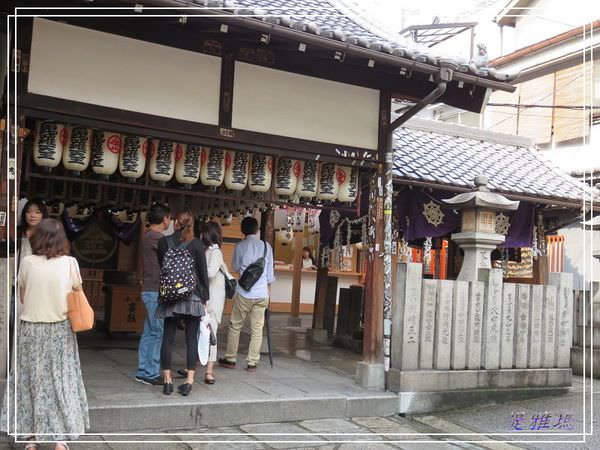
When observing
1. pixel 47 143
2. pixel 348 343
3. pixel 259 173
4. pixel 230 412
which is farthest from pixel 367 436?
pixel 348 343

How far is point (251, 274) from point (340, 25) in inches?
151

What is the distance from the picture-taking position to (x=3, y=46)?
25.0 feet

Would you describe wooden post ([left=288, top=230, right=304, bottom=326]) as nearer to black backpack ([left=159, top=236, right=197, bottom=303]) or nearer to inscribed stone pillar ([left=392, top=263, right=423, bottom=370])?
inscribed stone pillar ([left=392, top=263, right=423, bottom=370])

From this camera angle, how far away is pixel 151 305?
751cm

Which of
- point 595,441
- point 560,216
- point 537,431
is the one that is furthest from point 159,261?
point 560,216

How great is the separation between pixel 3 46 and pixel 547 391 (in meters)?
9.44

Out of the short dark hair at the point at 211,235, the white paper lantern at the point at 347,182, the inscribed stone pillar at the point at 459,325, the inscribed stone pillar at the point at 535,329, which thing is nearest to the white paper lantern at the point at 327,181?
the white paper lantern at the point at 347,182

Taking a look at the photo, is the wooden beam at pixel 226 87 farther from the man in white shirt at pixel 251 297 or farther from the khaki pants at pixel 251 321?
the khaki pants at pixel 251 321

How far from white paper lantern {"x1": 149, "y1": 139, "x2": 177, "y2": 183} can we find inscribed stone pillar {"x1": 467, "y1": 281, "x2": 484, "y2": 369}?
4808 millimetres

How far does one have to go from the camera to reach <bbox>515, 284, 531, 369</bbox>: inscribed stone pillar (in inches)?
373

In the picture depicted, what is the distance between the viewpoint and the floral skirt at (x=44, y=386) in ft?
16.6

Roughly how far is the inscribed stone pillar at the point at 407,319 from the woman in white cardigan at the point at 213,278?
99.9 inches

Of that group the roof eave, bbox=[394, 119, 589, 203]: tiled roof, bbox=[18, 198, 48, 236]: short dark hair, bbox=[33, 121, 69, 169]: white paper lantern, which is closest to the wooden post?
bbox=[394, 119, 589, 203]: tiled roof

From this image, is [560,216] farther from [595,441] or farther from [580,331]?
[595,441]
